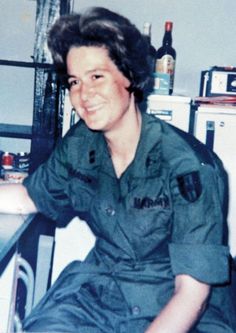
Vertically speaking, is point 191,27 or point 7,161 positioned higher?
point 191,27

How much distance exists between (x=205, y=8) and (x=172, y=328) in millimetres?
2102

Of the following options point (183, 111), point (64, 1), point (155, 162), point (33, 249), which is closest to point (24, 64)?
point (64, 1)

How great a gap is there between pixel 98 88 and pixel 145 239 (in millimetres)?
378

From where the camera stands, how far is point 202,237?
3.32 ft

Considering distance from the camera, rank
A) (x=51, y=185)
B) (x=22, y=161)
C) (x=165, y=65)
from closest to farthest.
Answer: (x=51, y=185)
(x=22, y=161)
(x=165, y=65)

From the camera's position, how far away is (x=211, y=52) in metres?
2.67

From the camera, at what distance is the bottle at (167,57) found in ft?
7.43

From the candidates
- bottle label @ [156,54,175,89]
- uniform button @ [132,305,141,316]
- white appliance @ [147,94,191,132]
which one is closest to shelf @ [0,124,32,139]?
white appliance @ [147,94,191,132]

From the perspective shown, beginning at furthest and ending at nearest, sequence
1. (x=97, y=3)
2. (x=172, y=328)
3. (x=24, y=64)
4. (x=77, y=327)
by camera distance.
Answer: (x=97, y=3)
(x=24, y=64)
(x=77, y=327)
(x=172, y=328)

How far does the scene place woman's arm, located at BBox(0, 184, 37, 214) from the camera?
4.44ft

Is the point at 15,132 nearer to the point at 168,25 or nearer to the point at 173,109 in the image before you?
the point at 173,109

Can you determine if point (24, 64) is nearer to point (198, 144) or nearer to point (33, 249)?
point (33, 249)

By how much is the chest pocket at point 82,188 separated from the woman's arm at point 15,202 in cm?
12

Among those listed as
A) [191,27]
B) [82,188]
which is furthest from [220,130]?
[82,188]
